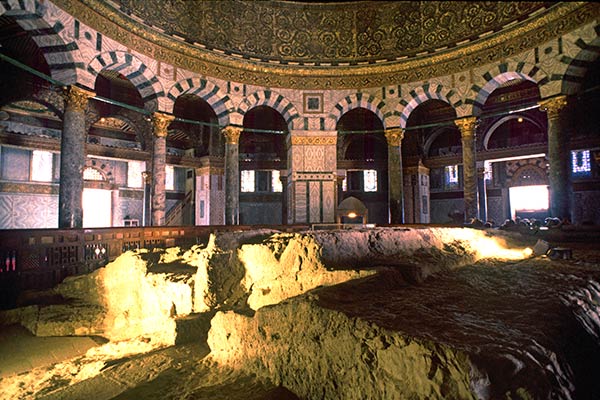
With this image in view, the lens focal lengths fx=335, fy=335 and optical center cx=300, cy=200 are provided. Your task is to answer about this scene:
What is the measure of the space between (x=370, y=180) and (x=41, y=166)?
17.6 meters

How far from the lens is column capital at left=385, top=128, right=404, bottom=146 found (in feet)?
43.9

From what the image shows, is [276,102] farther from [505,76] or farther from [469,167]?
[505,76]

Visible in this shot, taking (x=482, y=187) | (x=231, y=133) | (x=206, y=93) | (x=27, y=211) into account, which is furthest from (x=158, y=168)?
(x=482, y=187)

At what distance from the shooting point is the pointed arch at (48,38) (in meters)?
8.06

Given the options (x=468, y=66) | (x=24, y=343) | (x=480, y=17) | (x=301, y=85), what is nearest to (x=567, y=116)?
(x=468, y=66)

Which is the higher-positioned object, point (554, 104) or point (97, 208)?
point (554, 104)

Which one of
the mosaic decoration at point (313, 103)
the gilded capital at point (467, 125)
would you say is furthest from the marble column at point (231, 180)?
the gilded capital at point (467, 125)

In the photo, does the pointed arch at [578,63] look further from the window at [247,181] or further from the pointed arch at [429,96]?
the window at [247,181]

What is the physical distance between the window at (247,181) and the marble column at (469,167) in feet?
39.5

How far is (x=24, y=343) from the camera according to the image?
17.2 ft

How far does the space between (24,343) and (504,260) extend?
7.70m

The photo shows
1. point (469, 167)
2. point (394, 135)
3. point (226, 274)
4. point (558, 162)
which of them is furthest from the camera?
point (394, 135)

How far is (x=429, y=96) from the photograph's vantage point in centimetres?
1316

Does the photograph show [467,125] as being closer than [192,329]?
No
